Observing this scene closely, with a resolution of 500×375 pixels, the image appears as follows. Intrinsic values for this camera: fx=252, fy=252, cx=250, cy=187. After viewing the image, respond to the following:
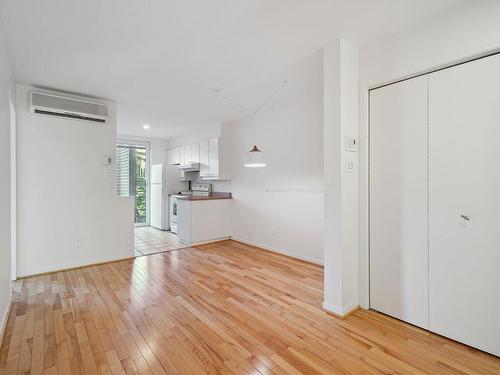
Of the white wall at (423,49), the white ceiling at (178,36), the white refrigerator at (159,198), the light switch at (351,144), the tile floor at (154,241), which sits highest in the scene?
the white ceiling at (178,36)

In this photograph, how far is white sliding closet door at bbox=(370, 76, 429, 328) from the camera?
2.18m

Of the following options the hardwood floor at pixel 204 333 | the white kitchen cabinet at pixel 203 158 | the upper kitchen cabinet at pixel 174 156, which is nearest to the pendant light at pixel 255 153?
the hardwood floor at pixel 204 333

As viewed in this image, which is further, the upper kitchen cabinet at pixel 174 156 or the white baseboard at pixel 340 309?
the upper kitchen cabinet at pixel 174 156

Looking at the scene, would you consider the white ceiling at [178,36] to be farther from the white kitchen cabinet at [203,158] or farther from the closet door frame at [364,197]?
the white kitchen cabinet at [203,158]

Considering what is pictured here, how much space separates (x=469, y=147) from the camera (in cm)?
193

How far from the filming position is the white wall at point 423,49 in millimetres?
1823

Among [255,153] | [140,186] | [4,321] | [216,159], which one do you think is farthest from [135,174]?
[4,321]

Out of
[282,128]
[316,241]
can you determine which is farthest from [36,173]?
[316,241]

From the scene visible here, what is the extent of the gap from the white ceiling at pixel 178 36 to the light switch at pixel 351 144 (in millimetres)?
926

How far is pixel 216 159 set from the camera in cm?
548

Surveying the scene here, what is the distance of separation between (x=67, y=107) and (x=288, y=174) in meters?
3.48

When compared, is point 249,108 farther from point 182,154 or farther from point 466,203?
point 466,203

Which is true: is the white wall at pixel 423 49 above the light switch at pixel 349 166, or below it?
above

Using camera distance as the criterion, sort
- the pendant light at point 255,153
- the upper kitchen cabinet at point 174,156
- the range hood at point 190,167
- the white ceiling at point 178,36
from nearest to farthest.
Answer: the white ceiling at point 178,36
the pendant light at point 255,153
the range hood at point 190,167
the upper kitchen cabinet at point 174,156
